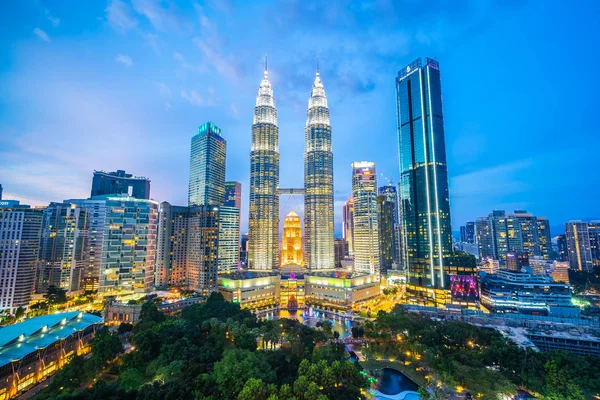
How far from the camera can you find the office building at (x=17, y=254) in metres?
71.6

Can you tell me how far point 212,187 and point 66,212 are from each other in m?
64.9

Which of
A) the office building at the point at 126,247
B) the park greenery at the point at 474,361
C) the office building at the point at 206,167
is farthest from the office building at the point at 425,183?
the office building at the point at 206,167

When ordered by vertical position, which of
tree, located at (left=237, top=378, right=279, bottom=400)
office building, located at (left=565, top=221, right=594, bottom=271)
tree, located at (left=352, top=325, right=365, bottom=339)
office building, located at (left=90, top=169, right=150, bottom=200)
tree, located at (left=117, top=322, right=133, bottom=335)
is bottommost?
tree, located at (left=352, top=325, right=365, bottom=339)

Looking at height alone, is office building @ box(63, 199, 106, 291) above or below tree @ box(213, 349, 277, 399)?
above

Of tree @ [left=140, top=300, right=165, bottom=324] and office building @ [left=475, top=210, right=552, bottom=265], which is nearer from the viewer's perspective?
tree @ [left=140, top=300, right=165, bottom=324]

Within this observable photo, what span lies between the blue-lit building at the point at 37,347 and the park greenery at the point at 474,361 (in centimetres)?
4892

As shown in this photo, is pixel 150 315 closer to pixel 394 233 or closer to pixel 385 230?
pixel 385 230

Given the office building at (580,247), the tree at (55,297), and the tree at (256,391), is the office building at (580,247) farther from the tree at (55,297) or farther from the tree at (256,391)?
the tree at (55,297)

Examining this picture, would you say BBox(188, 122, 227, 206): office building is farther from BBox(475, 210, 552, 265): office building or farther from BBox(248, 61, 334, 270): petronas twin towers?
BBox(475, 210, 552, 265): office building

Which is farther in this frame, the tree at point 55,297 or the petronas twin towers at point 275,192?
the petronas twin towers at point 275,192

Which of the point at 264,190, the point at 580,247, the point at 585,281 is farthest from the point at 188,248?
the point at 580,247

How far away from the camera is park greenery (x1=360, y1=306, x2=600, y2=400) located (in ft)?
106

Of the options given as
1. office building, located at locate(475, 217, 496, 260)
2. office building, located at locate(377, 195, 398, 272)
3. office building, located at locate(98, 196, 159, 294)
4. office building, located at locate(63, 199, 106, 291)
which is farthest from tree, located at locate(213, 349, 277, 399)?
office building, located at locate(475, 217, 496, 260)

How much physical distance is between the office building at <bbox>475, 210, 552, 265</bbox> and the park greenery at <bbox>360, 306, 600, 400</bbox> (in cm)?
13097
